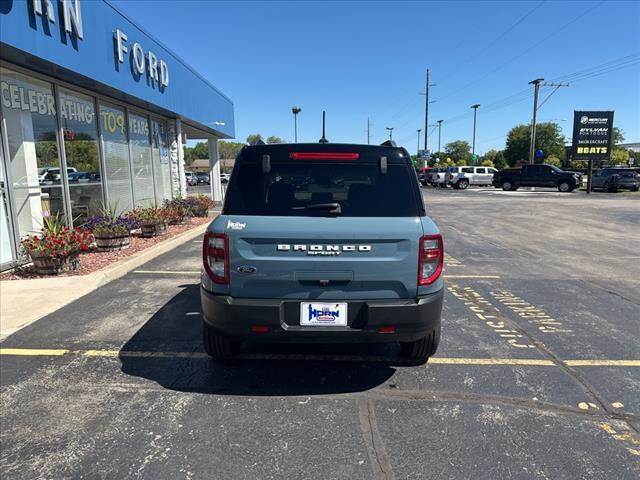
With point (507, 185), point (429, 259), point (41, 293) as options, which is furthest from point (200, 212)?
point (507, 185)

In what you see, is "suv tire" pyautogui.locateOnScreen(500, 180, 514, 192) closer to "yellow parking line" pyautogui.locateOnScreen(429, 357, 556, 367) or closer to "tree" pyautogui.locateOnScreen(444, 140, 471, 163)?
"yellow parking line" pyautogui.locateOnScreen(429, 357, 556, 367)

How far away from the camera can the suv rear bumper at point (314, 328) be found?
321 centimetres

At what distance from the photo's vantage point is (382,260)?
10.5ft

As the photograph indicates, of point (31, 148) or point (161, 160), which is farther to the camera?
point (161, 160)

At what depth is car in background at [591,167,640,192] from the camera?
104 feet

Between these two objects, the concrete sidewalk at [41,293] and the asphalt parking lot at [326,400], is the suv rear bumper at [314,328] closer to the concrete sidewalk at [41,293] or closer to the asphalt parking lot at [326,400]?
the asphalt parking lot at [326,400]

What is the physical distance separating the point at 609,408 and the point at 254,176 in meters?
3.17

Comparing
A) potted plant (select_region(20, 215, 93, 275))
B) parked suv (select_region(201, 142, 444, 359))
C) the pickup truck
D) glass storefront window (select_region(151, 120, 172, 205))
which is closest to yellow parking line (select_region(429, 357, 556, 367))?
parked suv (select_region(201, 142, 444, 359))

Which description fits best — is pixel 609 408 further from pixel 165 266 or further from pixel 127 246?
pixel 127 246

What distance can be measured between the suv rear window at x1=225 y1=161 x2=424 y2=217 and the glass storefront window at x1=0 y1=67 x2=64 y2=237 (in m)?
5.91

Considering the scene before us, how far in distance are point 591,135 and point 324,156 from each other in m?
37.7

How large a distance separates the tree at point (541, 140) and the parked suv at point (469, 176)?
174ft

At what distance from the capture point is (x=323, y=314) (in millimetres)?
3211

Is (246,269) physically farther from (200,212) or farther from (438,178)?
(438,178)
